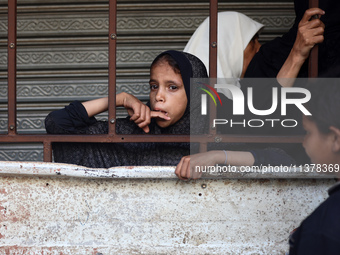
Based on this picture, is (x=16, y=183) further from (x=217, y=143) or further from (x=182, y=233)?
(x=217, y=143)

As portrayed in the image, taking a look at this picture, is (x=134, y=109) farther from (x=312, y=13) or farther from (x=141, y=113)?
(x=312, y=13)

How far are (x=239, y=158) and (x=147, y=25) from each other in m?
2.78

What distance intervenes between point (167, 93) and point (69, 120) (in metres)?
0.54

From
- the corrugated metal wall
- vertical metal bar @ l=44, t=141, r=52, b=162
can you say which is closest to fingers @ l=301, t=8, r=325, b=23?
vertical metal bar @ l=44, t=141, r=52, b=162

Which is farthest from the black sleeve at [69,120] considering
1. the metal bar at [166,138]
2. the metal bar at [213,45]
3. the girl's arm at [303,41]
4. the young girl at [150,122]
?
the girl's arm at [303,41]

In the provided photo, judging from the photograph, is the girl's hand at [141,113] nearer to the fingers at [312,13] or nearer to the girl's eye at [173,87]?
the girl's eye at [173,87]

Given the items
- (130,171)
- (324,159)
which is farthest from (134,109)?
(324,159)

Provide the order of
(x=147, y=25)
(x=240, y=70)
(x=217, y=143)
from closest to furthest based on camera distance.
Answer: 1. (x=217, y=143)
2. (x=240, y=70)
3. (x=147, y=25)

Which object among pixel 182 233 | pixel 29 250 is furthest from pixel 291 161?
pixel 29 250

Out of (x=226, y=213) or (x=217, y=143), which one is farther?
(x=217, y=143)

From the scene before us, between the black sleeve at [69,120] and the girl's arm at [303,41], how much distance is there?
1.08m

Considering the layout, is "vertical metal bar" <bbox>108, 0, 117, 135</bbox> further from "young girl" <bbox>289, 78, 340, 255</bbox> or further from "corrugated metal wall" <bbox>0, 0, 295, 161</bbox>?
"corrugated metal wall" <bbox>0, 0, 295, 161</bbox>

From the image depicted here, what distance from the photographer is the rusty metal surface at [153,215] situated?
229cm

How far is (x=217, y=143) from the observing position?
2584 mm
